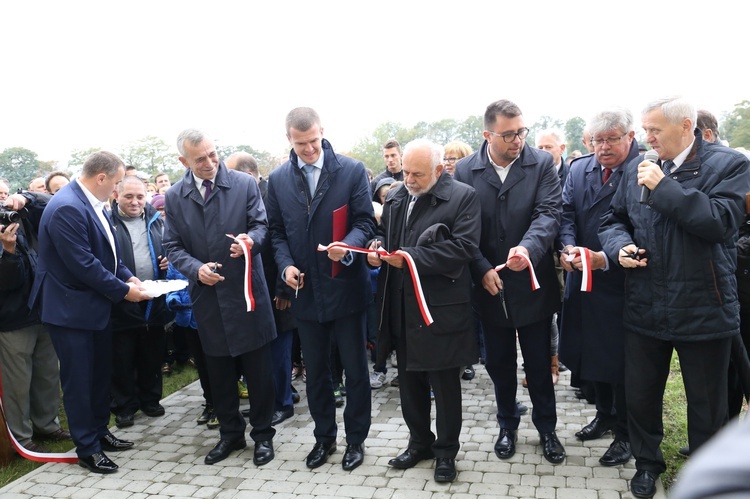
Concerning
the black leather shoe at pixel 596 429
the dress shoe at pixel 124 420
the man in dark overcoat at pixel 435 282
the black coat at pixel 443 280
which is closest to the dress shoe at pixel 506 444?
the man in dark overcoat at pixel 435 282

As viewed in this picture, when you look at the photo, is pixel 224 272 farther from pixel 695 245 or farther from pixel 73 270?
pixel 695 245

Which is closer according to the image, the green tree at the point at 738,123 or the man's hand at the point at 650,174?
the man's hand at the point at 650,174

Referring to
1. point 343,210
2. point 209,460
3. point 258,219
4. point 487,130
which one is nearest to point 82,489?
point 209,460

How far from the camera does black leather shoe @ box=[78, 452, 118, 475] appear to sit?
4.89 m

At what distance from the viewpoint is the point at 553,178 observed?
458 centimetres

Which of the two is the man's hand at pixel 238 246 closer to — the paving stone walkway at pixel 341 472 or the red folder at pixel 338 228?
the red folder at pixel 338 228

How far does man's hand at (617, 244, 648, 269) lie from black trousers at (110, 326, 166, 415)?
4486 millimetres

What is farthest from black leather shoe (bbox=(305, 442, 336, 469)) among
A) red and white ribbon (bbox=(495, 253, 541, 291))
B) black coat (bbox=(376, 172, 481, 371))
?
red and white ribbon (bbox=(495, 253, 541, 291))

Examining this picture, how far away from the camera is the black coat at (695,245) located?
3541 millimetres

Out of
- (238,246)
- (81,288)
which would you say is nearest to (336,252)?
(238,246)

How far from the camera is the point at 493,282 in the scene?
174 inches

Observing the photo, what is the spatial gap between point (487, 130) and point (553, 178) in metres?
0.59

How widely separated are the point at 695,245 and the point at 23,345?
5.17 meters

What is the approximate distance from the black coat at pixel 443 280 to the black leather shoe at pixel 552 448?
0.95 metres
